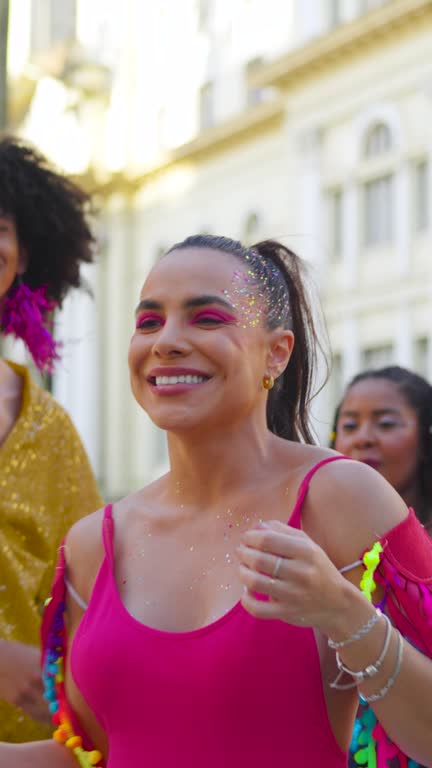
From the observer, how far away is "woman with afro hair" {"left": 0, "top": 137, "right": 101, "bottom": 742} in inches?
114

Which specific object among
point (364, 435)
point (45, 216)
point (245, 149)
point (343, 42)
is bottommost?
point (364, 435)

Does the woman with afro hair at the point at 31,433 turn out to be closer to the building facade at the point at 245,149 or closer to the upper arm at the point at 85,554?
the upper arm at the point at 85,554

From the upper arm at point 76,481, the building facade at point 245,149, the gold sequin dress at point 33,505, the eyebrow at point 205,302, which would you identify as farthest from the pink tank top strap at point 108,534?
the building facade at point 245,149

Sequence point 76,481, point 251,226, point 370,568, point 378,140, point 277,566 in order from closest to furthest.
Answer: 1. point 277,566
2. point 370,568
3. point 76,481
4. point 378,140
5. point 251,226

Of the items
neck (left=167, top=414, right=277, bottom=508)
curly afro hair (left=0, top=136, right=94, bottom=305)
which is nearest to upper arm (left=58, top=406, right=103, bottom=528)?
curly afro hair (left=0, top=136, right=94, bottom=305)

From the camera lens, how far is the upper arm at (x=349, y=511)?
75.4 inches

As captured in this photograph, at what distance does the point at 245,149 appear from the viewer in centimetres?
2934

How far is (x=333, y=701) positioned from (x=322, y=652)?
9 cm

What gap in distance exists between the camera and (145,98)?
35.0 metres

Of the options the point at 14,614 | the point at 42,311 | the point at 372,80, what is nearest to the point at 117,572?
the point at 14,614

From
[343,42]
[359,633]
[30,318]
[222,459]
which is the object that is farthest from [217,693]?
[343,42]

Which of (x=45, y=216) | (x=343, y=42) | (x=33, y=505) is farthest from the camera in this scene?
(x=343, y=42)

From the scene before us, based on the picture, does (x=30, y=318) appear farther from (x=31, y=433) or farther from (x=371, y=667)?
(x=371, y=667)

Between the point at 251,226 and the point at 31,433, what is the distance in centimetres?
2634
